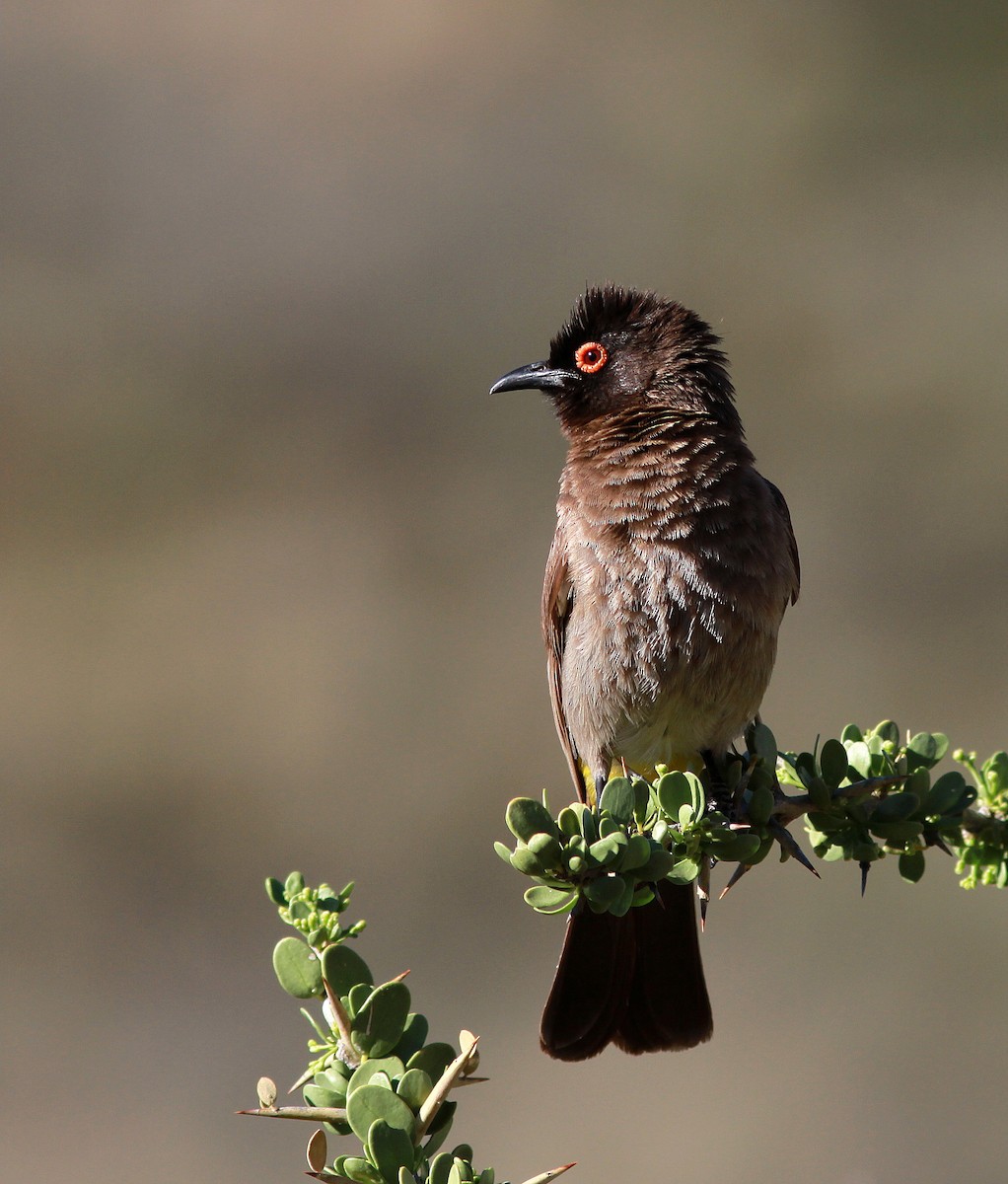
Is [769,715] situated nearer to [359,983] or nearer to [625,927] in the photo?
[625,927]

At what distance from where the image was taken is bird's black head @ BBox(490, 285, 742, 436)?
4.00 metres

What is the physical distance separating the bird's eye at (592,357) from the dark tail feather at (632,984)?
71.2 inches

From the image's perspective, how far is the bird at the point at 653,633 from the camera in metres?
3.34

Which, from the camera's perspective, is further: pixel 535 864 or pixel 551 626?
pixel 551 626

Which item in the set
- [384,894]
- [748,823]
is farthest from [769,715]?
[748,823]

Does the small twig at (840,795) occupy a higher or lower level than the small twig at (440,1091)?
higher

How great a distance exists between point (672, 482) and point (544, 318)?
6.82 m

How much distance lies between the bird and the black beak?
0.39 meters

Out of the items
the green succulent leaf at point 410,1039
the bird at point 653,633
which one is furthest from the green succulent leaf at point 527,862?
the bird at point 653,633

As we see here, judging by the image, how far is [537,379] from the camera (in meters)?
4.32

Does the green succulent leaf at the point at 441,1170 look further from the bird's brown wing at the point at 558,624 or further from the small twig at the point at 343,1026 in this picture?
the bird's brown wing at the point at 558,624

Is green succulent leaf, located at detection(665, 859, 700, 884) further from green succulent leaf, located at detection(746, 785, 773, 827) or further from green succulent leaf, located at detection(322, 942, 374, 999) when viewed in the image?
green succulent leaf, located at detection(322, 942, 374, 999)

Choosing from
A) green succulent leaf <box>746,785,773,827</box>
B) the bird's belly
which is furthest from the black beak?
green succulent leaf <box>746,785,773,827</box>

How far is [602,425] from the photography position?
3.93 metres
